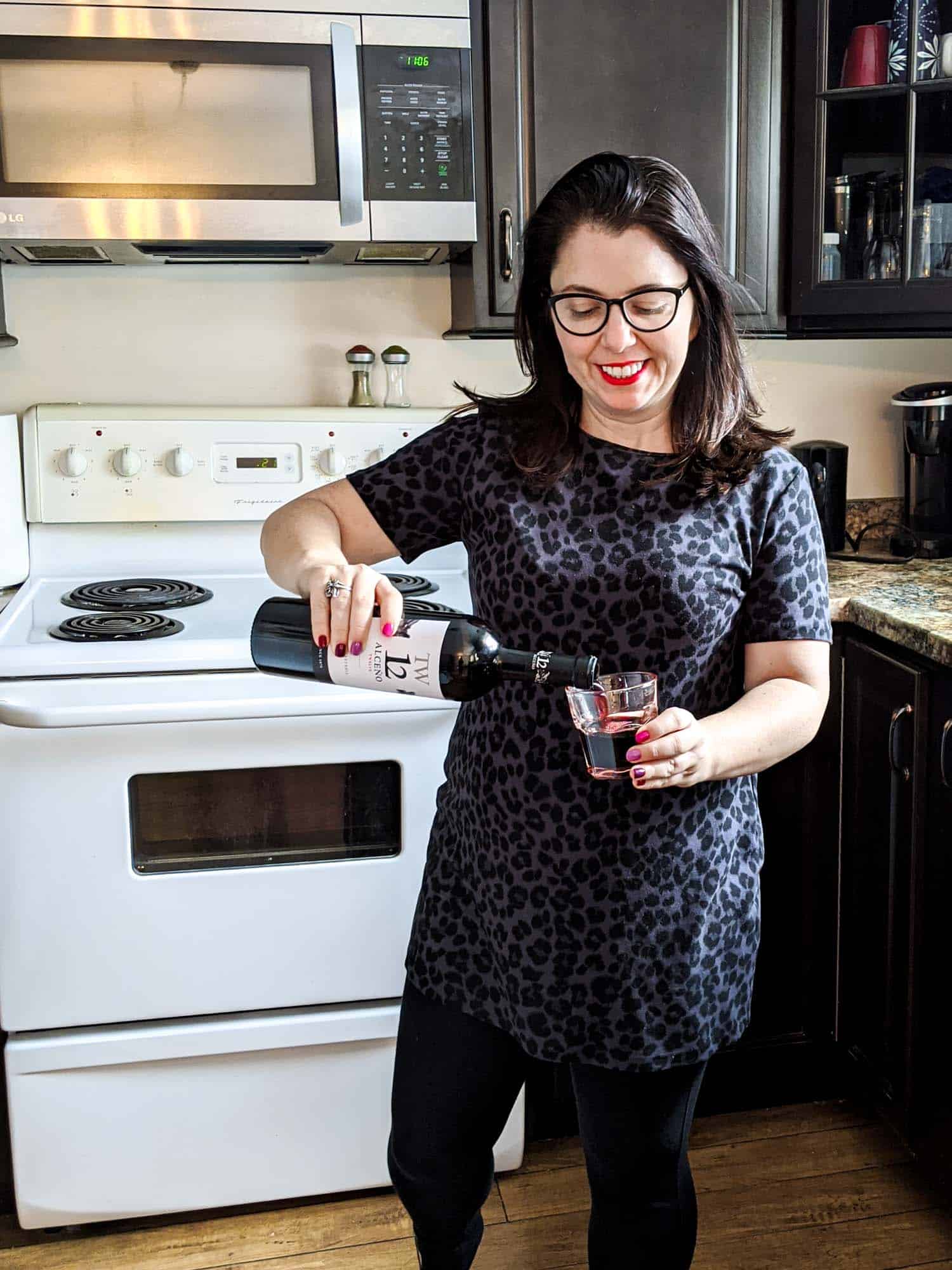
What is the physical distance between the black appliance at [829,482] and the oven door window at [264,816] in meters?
1.02

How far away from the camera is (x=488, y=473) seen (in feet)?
4.05

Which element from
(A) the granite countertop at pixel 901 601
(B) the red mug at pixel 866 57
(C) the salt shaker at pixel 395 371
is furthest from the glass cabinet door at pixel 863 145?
(C) the salt shaker at pixel 395 371

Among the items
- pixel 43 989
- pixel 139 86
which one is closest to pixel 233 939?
pixel 43 989

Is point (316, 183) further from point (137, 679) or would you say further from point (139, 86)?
point (137, 679)

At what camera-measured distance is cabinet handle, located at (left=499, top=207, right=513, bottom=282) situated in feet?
6.61

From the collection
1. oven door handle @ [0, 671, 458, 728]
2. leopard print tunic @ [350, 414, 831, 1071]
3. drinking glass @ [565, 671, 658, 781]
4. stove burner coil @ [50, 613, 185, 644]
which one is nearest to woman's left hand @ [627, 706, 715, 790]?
drinking glass @ [565, 671, 658, 781]

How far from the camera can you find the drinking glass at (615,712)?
3.36 feet

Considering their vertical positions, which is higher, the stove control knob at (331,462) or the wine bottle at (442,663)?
the stove control knob at (331,462)

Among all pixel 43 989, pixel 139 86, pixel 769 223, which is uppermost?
pixel 139 86

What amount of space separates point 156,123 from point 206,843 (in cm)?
112

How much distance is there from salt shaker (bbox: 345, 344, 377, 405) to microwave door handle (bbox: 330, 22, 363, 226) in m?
0.32

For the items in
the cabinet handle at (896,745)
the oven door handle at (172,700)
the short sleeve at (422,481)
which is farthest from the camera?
the cabinet handle at (896,745)

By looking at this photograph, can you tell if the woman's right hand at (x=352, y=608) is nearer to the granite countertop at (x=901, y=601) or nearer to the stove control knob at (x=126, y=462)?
the granite countertop at (x=901, y=601)

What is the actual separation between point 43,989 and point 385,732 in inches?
24.1
